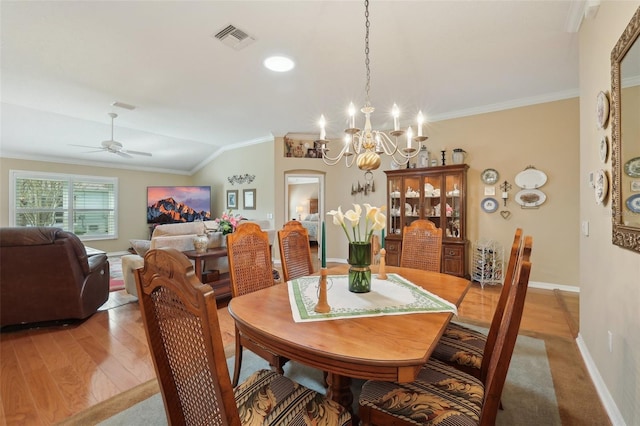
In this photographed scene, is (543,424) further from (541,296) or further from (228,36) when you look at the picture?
(228,36)

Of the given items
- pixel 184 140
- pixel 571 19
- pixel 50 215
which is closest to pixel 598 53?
pixel 571 19

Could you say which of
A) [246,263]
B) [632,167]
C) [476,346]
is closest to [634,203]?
[632,167]

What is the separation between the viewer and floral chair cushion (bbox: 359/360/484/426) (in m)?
1.04

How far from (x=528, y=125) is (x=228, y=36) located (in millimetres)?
Answer: 4174

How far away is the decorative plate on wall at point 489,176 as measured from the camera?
424cm

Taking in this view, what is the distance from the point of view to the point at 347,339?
1.06 metres

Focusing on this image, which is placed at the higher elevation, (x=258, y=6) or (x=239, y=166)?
(x=258, y=6)

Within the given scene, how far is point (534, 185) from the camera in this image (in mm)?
3992

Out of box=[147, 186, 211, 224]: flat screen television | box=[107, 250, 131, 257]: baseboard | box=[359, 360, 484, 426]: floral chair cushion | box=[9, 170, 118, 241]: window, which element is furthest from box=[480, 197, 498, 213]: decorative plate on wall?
box=[9, 170, 118, 241]: window

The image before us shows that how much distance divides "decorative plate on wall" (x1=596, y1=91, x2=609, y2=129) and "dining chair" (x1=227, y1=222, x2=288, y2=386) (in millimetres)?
2340

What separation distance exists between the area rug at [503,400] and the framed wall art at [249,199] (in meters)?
4.46

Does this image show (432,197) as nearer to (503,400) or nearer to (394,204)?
(394,204)

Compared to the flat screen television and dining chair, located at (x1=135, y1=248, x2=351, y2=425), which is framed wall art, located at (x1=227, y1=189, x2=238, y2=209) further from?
dining chair, located at (x1=135, y1=248, x2=351, y2=425)

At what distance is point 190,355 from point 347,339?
555 mm
